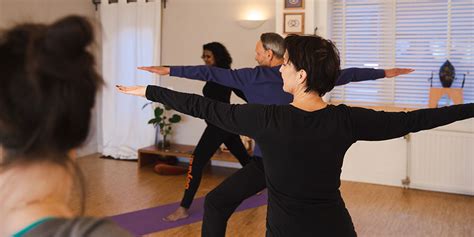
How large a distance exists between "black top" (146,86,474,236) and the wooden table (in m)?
3.64

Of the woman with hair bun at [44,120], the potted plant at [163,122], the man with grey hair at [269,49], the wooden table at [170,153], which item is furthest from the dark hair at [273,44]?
the potted plant at [163,122]

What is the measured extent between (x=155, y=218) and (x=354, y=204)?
1735mm

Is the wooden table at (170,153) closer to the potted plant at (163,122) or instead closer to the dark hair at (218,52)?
the potted plant at (163,122)

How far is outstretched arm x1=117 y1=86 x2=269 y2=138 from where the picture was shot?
5.64 feet

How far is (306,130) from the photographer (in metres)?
1.67

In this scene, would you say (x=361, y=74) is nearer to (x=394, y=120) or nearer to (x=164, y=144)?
(x=394, y=120)

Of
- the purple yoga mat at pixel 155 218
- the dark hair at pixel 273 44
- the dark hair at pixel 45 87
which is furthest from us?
the purple yoga mat at pixel 155 218

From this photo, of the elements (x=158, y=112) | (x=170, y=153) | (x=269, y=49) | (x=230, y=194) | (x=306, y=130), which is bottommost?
(x=170, y=153)

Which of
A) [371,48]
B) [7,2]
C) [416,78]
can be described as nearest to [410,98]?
[416,78]

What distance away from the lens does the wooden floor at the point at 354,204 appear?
391 centimetres

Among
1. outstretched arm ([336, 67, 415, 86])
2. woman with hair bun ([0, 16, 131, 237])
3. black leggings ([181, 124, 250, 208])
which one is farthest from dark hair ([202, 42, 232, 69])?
woman with hair bun ([0, 16, 131, 237])

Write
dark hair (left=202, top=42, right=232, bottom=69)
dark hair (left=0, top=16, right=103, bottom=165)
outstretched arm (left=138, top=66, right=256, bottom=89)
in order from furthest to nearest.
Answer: dark hair (left=202, top=42, right=232, bottom=69), outstretched arm (left=138, top=66, right=256, bottom=89), dark hair (left=0, top=16, right=103, bottom=165)

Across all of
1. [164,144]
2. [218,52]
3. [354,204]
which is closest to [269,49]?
[218,52]

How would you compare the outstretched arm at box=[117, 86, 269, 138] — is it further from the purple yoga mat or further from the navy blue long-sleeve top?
the purple yoga mat
